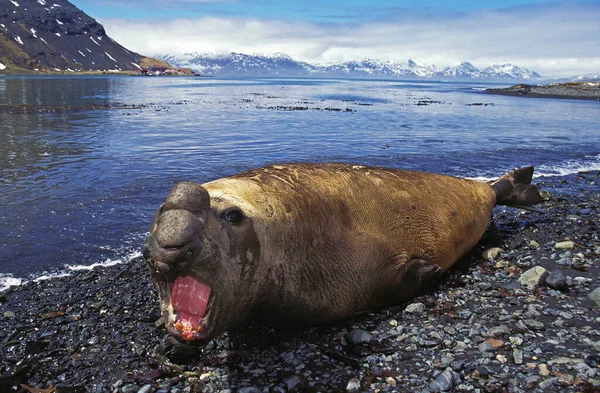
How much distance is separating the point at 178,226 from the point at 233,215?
2.41 ft

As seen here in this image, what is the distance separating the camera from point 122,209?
11711mm

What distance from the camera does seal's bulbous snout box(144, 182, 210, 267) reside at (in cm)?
379

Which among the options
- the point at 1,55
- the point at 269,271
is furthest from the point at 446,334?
the point at 1,55

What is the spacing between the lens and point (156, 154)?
19.8 metres

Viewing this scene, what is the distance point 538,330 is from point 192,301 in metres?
3.98

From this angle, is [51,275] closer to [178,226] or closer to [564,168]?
[178,226]

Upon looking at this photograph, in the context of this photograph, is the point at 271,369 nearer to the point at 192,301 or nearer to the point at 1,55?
the point at 192,301

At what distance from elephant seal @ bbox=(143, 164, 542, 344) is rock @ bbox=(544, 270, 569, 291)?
1314 millimetres

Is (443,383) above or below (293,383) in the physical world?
above

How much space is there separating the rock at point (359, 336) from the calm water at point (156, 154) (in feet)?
16.4

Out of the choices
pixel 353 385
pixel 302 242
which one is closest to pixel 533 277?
pixel 353 385

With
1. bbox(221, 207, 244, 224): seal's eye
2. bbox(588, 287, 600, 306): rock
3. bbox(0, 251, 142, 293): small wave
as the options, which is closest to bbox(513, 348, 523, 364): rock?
bbox(588, 287, 600, 306): rock

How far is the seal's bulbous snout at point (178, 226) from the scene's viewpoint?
149 inches

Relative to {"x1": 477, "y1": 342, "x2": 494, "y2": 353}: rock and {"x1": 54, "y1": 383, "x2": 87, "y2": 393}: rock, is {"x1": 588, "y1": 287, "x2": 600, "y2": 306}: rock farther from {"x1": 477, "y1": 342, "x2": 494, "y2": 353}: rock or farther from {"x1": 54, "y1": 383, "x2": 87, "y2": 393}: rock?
{"x1": 54, "y1": 383, "x2": 87, "y2": 393}: rock
